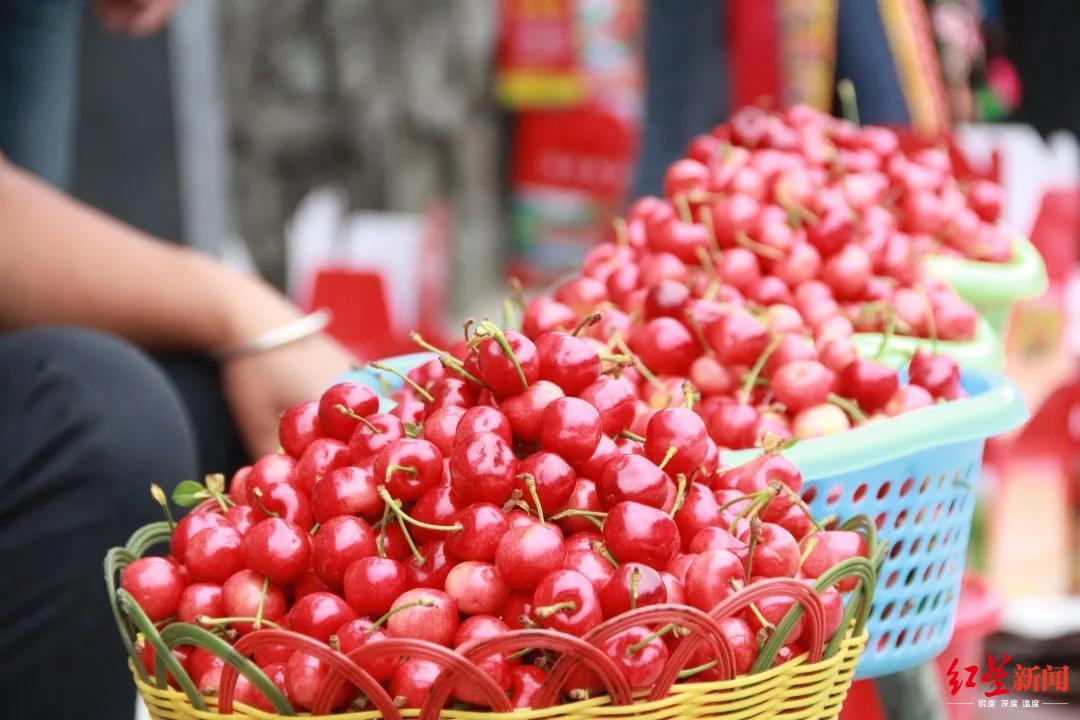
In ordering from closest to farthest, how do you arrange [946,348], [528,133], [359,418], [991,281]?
[359,418]
[946,348]
[991,281]
[528,133]

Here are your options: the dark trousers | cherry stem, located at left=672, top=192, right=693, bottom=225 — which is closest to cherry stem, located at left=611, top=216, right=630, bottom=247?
cherry stem, located at left=672, top=192, right=693, bottom=225

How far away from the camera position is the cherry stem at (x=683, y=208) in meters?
1.69

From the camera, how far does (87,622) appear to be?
1499 millimetres

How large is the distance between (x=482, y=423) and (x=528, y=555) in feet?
0.42

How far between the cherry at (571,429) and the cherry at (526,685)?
0.59ft

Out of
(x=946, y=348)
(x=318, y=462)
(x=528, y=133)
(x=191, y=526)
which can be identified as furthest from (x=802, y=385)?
(x=528, y=133)

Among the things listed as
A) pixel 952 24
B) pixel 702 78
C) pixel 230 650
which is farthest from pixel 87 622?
pixel 952 24

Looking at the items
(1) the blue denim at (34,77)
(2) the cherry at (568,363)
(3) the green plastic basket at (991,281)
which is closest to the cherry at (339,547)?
(2) the cherry at (568,363)

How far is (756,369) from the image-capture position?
53.5 inches

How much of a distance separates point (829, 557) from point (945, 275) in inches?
34.7

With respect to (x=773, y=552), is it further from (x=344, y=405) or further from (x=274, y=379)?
(x=274, y=379)

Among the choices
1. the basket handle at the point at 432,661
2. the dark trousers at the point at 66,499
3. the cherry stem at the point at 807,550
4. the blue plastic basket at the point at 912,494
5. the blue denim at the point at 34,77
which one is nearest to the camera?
the basket handle at the point at 432,661

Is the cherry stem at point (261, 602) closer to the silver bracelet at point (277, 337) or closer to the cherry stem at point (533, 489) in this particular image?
the cherry stem at point (533, 489)

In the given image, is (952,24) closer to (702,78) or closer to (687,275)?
(702,78)
